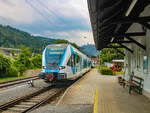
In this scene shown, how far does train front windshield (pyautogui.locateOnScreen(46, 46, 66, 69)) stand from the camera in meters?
11.5

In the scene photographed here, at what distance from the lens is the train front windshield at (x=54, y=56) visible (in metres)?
11.5

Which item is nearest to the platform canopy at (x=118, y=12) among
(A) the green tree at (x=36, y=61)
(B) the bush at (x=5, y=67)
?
(B) the bush at (x=5, y=67)

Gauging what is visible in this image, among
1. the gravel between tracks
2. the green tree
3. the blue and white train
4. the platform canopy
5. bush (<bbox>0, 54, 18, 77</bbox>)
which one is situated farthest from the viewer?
the green tree

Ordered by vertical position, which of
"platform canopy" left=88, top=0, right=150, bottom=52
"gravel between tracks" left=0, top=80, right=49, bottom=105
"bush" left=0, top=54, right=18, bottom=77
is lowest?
"gravel between tracks" left=0, top=80, right=49, bottom=105

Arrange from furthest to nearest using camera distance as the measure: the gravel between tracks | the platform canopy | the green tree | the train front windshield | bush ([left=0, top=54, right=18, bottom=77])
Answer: the green tree
bush ([left=0, top=54, right=18, bottom=77])
the train front windshield
the gravel between tracks
the platform canopy

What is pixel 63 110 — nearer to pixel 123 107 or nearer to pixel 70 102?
pixel 70 102

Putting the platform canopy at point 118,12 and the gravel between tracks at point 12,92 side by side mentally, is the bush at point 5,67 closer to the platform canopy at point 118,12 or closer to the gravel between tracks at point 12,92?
the gravel between tracks at point 12,92

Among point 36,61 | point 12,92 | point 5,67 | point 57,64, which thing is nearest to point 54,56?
point 57,64

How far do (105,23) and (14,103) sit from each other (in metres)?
5.37

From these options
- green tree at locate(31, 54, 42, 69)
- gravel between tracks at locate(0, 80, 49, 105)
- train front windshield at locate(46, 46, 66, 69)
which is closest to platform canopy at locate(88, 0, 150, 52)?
train front windshield at locate(46, 46, 66, 69)

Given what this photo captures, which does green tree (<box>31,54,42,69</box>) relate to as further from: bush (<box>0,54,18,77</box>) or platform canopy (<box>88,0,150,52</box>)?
platform canopy (<box>88,0,150,52</box>)

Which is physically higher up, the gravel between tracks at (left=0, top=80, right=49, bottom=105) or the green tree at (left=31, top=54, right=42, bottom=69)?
the green tree at (left=31, top=54, right=42, bottom=69)

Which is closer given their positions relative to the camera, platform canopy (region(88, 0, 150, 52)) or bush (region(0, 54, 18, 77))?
platform canopy (region(88, 0, 150, 52))

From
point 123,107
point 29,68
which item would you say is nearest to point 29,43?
point 29,68
